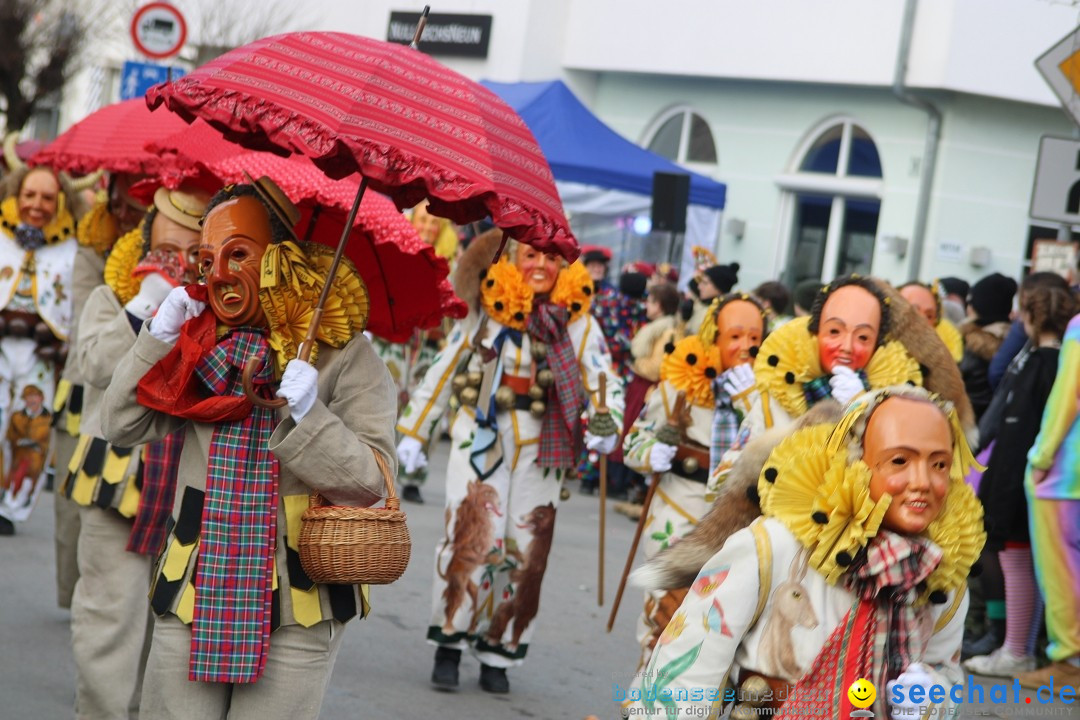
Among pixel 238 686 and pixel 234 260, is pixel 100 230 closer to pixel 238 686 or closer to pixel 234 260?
pixel 234 260

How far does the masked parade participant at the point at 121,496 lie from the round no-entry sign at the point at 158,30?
23.3 feet

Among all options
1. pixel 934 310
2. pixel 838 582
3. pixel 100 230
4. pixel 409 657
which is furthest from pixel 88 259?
pixel 934 310

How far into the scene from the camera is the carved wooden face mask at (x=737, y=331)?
23.1 ft

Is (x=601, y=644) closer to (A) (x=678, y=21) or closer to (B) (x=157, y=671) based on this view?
(B) (x=157, y=671)

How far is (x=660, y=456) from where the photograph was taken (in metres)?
6.88

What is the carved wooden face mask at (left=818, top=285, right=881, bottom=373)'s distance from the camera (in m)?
5.95

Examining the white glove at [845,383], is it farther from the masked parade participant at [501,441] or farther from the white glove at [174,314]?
the white glove at [174,314]

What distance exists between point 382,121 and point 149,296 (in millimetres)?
1718

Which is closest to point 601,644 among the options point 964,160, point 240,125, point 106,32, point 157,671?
point 157,671

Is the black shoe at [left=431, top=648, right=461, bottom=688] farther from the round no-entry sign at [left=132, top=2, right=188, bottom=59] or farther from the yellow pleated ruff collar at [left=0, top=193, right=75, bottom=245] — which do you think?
the round no-entry sign at [left=132, top=2, right=188, bottom=59]

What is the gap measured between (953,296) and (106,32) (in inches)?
797

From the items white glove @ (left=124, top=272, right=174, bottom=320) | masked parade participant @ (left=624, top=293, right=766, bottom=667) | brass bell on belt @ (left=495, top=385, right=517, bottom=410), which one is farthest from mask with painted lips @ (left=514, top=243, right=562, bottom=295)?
white glove @ (left=124, top=272, right=174, bottom=320)

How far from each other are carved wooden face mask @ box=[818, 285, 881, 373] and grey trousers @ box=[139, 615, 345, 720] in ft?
9.03

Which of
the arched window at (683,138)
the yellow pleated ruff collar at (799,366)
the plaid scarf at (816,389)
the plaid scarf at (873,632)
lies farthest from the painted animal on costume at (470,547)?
the arched window at (683,138)
